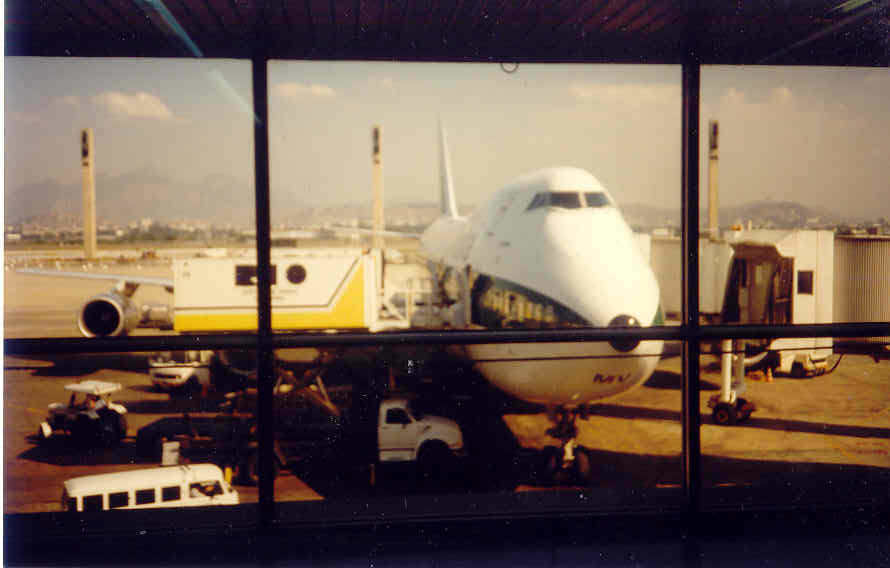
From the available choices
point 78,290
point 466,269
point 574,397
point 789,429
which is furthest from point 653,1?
point 78,290

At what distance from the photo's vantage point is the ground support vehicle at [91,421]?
10.2 meters

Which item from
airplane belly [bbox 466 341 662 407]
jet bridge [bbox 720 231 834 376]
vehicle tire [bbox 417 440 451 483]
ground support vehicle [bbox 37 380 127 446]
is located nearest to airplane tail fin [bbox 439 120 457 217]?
jet bridge [bbox 720 231 834 376]

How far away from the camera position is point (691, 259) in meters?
3.04

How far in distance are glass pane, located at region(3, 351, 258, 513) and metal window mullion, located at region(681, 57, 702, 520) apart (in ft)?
13.3

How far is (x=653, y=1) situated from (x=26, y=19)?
8.89 ft

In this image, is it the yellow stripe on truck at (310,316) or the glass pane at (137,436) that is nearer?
the glass pane at (137,436)

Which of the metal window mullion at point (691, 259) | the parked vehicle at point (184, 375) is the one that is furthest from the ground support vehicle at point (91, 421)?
the metal window mullion at point (691, 259)

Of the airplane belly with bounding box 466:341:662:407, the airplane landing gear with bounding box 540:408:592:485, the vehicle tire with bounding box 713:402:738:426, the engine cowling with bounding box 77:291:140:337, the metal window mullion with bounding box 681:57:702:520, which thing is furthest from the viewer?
the engine cowling with bounding box 77:291:140:337

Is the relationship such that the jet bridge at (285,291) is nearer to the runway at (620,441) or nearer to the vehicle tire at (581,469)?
the runway at (620,441)

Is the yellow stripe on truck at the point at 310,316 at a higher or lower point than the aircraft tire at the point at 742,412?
higher

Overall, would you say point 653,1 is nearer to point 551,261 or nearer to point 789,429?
point 551,261

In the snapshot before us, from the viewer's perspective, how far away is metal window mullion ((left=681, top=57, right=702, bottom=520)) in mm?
2998

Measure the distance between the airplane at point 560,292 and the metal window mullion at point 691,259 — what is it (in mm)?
2856

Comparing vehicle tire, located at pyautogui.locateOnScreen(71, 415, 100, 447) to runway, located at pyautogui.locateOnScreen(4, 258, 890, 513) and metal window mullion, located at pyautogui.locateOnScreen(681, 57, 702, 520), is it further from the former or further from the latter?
metal window mullion, located at pyautogui.locateOnScreen(681, 57, 702, 520)
